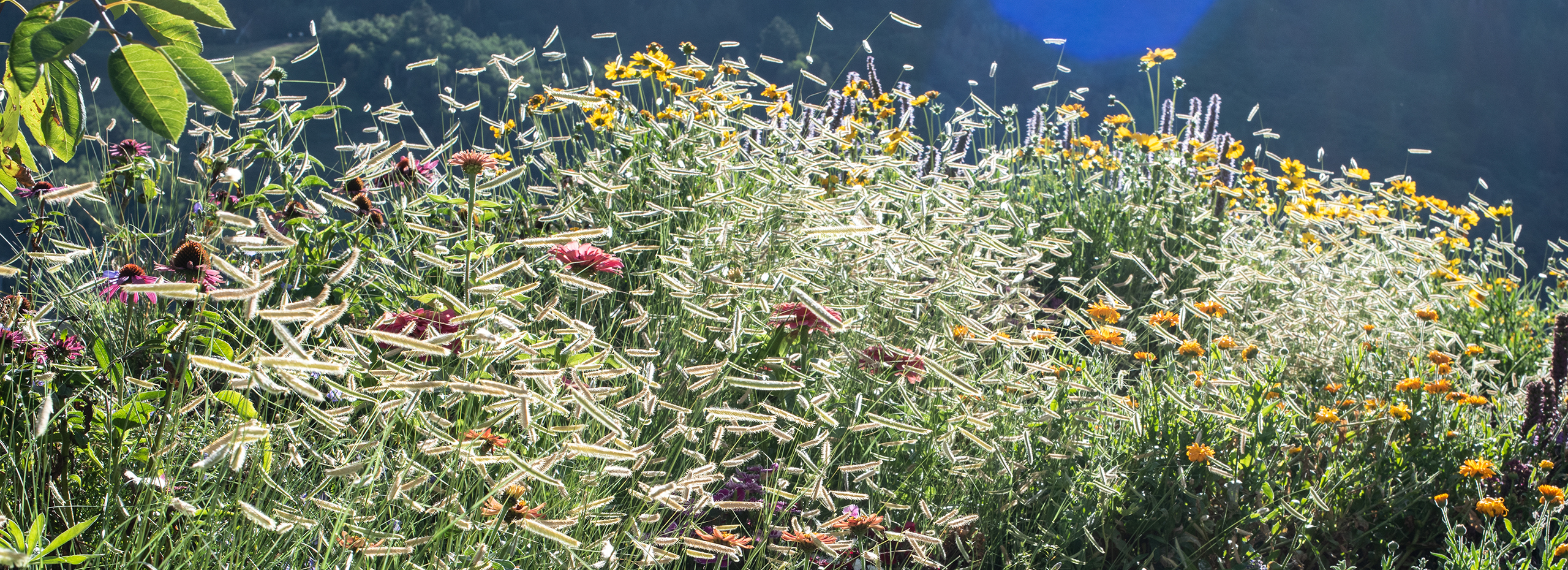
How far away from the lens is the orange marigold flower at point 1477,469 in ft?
7.29

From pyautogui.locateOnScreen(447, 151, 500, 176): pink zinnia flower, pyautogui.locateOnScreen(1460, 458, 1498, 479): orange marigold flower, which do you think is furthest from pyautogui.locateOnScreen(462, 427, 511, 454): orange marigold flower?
pyautogui.locateOnScreen(1460, 458, 1498, 479): orange marigold flower

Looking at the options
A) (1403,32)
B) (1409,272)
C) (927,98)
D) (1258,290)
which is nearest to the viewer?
(1258,290)

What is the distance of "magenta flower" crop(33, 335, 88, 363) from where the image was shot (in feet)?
5.71

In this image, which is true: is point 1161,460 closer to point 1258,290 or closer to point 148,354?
point 1258,290

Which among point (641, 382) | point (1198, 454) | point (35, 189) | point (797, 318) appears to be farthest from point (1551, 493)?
point (35, 189)

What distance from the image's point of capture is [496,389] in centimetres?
122

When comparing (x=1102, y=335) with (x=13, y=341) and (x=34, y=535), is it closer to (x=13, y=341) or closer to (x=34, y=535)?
(x=34, y=535)

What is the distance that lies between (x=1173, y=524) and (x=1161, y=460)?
0.49 feet

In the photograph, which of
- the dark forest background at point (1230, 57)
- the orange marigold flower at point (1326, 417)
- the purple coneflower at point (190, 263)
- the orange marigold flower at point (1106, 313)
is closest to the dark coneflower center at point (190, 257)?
the purple coneflower at point (190, 263)

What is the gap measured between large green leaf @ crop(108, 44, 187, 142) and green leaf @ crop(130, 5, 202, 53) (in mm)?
64

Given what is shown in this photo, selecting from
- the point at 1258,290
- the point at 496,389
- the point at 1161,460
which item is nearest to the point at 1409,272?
the point at 1258,290

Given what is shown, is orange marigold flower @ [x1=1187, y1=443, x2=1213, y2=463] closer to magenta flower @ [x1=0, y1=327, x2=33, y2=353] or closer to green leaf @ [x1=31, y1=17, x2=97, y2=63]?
green leaf @ [x1=31, y1=17, x2=97, y2=63]

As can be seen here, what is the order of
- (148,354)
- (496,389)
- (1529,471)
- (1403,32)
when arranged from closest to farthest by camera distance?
(496,389) < (148,354) < (1529,471) < (1403,32)

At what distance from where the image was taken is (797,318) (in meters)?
2.17
